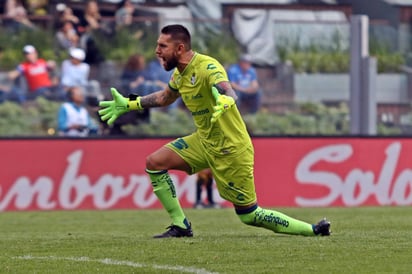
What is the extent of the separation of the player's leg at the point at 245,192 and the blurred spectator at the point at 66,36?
37.6ft

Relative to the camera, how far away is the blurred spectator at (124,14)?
866 inches

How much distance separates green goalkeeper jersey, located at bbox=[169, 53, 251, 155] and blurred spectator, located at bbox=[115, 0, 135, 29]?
11.1 meters

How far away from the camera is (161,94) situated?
1141 cm

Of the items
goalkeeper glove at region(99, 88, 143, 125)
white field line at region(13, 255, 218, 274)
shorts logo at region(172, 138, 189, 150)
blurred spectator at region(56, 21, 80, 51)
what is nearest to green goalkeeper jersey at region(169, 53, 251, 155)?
shorts logo at region(172, 138, 189, 150)

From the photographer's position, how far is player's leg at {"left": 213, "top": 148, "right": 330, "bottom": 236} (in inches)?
430

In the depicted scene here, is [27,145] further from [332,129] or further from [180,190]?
[332,129]

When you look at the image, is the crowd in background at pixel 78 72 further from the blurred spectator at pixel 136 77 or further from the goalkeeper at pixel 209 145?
the goalkeeper at pixel 209 145

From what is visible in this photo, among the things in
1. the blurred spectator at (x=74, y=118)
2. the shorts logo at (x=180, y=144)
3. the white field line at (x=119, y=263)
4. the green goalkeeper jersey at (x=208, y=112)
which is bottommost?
the blurred spectator at (x=74, y=118)

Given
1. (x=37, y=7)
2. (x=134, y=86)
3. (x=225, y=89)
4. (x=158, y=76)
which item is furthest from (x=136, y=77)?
(x=225, y=89)

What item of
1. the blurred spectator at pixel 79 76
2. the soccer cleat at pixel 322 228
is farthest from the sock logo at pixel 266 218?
the blurred spectator at pixel 79 76

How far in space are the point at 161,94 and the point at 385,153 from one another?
10480 mm

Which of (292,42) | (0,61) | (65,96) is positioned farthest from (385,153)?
(0,61)

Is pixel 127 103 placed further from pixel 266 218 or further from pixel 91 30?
pixel 91 30

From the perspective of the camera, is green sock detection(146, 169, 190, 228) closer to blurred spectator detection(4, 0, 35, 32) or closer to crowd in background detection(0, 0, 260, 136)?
crowd in background detection(0, 0, 260, 136)
